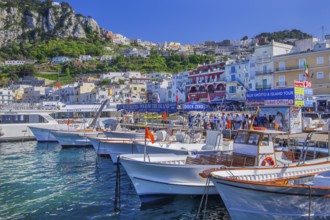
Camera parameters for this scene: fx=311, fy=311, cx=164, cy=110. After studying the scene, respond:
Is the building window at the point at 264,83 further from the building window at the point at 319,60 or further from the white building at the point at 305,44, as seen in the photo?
the building window at the point at 319,60

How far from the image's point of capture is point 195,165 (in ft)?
44.3

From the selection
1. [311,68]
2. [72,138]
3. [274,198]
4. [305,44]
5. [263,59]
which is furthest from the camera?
[305,44]

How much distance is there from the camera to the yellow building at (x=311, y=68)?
50781 millimetres

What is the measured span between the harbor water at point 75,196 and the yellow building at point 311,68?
40928 mm

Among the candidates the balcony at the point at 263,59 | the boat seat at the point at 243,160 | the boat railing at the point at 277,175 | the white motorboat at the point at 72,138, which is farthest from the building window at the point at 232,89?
the boat railing at the point at 277,175

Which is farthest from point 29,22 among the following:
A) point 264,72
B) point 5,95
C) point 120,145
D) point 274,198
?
point 274,198

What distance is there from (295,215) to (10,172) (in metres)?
19.5

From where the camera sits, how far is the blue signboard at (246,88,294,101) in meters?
Answer: 24.5

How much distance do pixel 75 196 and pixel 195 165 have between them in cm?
670

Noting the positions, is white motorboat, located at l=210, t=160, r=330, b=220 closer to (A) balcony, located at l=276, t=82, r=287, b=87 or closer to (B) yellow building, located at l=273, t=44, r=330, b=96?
(B) yellow building, located at l=273, t=44, r=330, b=96

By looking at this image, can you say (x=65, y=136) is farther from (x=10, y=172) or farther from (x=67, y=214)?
(x=67, y=214)

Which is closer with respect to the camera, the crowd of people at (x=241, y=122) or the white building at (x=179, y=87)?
the crowd of people at (x=241, y=122)

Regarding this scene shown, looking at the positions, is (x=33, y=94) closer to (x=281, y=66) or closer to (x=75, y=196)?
(x=281, y=66)

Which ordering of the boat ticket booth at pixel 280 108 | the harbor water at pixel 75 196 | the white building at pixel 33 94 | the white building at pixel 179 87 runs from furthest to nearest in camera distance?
the white building at pixel 33 94, the white building at pixel 179 87, the boat ticket booth at pixel 280 108, the harbor water at pixel 75 196
